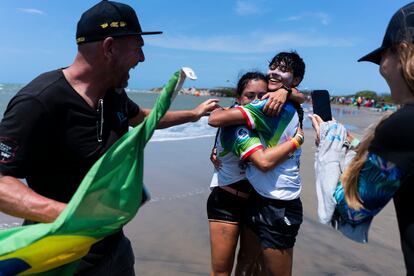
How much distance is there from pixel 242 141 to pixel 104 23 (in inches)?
51.9

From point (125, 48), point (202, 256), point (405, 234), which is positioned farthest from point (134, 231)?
point (405, 234)

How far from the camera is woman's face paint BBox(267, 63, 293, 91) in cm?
304

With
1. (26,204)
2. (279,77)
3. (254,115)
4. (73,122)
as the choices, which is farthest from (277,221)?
(26,204)

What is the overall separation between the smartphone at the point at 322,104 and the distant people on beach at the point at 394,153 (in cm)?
70

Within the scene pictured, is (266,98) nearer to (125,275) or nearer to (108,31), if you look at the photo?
(108,31)

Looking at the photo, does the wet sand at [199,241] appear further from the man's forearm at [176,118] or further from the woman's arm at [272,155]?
the woman's arm at [272,155]

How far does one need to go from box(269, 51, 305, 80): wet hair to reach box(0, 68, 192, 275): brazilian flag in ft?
4.70

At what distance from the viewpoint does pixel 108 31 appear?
6.96ft

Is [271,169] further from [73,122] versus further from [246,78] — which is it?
[73,122]

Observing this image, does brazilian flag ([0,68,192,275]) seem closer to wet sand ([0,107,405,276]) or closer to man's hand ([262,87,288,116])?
man's hand ([262,87,288,116])

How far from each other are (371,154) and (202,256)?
3.75 metres

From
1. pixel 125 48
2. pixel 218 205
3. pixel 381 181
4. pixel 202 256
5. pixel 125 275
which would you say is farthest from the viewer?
pixel 202 256

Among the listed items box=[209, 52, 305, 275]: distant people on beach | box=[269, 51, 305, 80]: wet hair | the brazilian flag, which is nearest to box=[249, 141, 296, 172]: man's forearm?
box=[209, 52, 305, 275]: distant people on beach

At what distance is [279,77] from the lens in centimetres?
306
